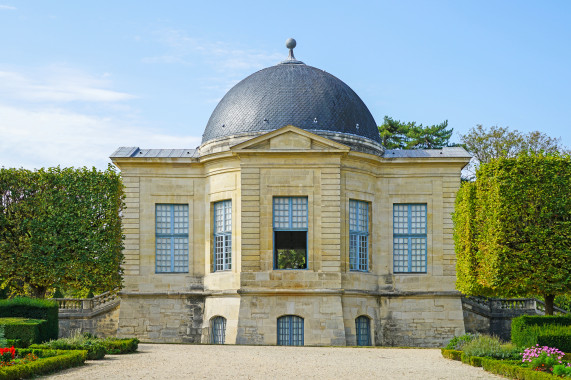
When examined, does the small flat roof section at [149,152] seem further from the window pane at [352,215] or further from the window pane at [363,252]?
the window pane at [363,252]

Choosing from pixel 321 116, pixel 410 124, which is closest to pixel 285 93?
pixel 321 116

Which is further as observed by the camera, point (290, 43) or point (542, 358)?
point (290, 43)

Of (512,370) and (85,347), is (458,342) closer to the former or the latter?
(512,370)

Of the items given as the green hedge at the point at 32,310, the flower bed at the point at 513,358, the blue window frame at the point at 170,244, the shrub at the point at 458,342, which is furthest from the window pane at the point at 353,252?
the green hedge at the point at 32,310

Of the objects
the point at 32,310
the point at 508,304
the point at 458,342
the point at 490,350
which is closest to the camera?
the point at 490,350

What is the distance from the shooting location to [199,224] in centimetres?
3186

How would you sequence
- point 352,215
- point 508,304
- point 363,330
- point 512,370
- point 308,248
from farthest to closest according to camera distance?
point 508,304 → point 352,215 → point 363,330 → point 308,248 → point 512,370

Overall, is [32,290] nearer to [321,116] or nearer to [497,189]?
[321,116]

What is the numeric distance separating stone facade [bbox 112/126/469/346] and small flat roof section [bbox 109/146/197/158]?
60 centimetres

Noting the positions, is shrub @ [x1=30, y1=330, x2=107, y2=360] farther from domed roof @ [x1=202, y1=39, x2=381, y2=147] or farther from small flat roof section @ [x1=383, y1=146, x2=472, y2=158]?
small flat roof section @ [x1=383, y1=146, x2=472, y2=158]

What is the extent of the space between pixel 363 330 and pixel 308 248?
3866 millimetres

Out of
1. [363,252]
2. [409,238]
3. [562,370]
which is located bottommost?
[562,370]

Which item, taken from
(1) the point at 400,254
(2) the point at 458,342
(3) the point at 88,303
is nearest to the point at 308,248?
(1) the point at 400,254

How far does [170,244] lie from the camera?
31953 mm
